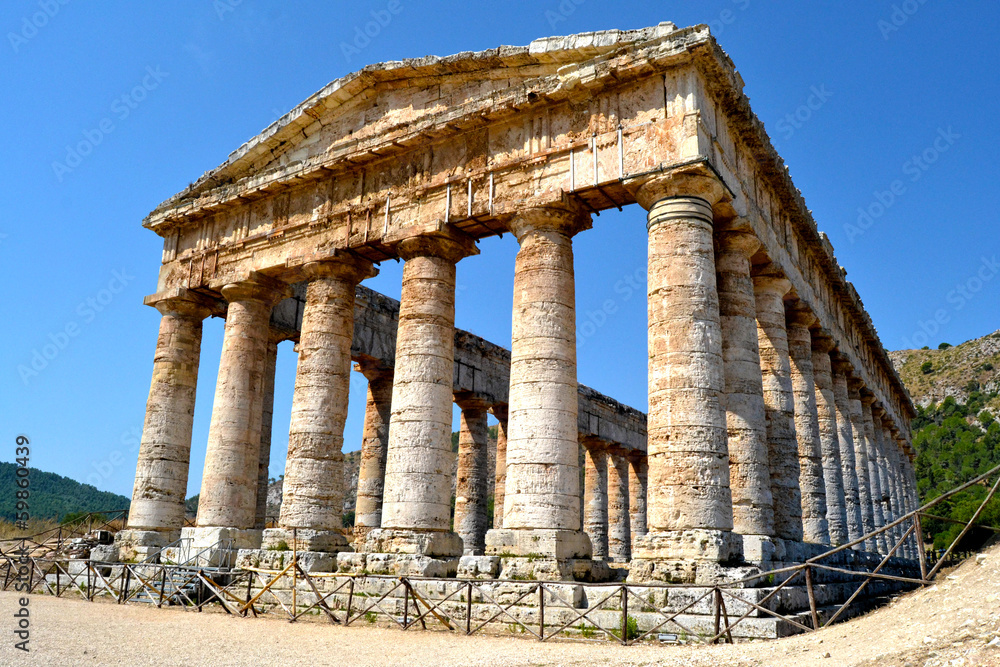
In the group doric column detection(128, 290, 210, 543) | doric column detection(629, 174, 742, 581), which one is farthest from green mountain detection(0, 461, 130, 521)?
doric column detection(629, 174, 742, 581)

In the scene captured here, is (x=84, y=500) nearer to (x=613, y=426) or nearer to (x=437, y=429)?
(x=613, y=426)

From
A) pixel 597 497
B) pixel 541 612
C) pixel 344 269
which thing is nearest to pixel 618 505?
pixel 597 497

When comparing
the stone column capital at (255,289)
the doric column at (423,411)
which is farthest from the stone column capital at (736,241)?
the stone column capital at (255,289)

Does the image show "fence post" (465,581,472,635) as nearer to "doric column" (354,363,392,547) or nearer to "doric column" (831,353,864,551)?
"doric column" (354,363,392,547)

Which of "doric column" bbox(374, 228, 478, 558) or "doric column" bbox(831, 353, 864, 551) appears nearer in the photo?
"doric column" bbox(374, 228, 478, 558)

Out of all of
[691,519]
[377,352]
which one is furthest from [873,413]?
[691,519]

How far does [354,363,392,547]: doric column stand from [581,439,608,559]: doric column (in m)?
11.2

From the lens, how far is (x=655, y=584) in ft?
37.6

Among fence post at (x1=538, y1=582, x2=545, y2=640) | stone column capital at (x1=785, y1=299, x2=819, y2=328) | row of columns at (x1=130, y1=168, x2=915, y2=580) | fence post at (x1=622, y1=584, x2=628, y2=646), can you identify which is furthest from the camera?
stone column capital at (x1=785, y1=299, x2=819, y2=328)

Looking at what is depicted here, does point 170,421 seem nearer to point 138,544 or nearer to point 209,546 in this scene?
point 138,544

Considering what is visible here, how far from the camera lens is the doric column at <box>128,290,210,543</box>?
1930 cm

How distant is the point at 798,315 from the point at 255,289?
1444 centimetres

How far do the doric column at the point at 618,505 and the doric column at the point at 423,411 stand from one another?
62.8 feet

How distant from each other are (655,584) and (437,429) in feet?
18.5
